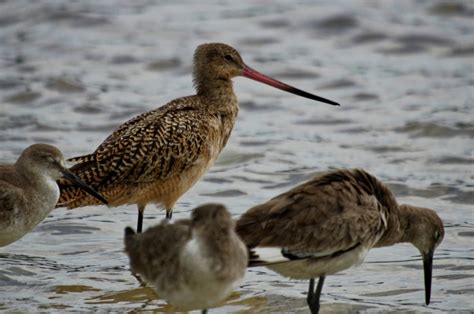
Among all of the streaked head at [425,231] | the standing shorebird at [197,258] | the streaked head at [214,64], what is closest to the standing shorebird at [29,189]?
the standing shorebird at [197,258]

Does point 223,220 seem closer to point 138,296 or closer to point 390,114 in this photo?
point 138,296

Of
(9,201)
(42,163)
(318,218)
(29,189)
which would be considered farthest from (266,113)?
(318,218)

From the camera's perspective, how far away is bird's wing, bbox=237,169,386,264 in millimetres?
6078

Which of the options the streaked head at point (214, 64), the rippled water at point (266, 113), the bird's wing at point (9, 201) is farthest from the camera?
the streaked head at point (214, 64)

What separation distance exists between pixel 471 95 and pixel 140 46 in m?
4.48

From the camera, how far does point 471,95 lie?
12.3 m

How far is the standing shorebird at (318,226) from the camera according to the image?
609cm

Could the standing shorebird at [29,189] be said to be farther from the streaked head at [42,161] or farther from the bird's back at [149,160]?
the bird's back at [149,160]

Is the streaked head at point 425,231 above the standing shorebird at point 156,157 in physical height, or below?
below

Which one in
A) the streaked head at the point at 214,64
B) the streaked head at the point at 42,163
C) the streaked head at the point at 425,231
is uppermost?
the streaked head at the point at 214,64

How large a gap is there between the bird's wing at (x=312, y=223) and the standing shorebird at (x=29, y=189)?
57.6 inches

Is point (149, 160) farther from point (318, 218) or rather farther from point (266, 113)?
point (266, 113)

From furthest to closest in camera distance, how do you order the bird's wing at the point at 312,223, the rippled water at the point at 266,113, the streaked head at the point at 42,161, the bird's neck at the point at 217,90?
the bird's neck at the point at 217,90
the rippled water at the point at 266,113
the streaked head at the point at 42,161
the bird's wing at the point at 312,223

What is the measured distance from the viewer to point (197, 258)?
5270 mm
